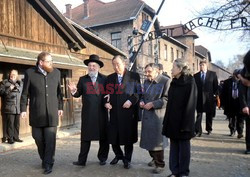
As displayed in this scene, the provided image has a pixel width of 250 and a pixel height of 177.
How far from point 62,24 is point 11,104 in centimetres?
354

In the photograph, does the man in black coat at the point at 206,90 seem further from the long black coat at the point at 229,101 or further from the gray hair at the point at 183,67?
the gray hair at the point at 183,67

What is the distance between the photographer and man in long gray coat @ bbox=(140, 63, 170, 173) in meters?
4.86

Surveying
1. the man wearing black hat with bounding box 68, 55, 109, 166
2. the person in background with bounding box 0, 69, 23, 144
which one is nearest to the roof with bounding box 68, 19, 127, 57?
the person in background with bounding box 0, 69, 23, 144

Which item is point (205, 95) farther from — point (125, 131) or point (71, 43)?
point (71, 43)

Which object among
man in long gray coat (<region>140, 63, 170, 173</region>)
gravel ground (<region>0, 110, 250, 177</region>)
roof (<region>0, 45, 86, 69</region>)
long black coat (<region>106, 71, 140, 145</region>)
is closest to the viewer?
man in long gray coat (<region>140, 63, 170, 173</region>)

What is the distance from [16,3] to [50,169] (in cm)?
550

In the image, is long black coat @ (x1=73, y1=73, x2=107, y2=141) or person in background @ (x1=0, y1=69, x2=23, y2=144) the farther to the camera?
person in background @ (x1=0, y1=69, x2=23, y2=144)

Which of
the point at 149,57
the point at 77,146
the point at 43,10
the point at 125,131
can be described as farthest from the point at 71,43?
the point at 149,57

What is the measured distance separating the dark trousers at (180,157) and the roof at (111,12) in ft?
70.3

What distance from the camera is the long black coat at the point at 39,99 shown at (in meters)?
5.08

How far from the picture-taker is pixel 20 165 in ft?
18.4

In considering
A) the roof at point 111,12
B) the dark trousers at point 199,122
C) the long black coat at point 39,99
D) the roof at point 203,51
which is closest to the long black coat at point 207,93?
the dark trousers at point 199,122

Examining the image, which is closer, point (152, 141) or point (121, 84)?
point (152, 141)

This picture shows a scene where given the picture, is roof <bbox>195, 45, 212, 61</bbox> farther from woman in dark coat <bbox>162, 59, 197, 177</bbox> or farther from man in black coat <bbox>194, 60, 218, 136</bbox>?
woman in dark coat <bbox>162, 59, 197, 177</bbox>
